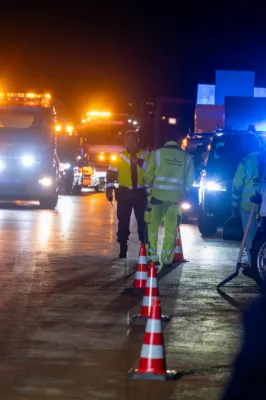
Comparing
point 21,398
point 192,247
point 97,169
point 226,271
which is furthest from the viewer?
point 97,169

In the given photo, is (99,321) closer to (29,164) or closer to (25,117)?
(29,164)

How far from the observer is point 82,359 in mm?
7594

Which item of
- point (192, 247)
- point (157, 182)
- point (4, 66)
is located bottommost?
point (192, 247)

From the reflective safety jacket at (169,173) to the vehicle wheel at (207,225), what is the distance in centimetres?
572

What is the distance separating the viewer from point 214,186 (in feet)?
63.0

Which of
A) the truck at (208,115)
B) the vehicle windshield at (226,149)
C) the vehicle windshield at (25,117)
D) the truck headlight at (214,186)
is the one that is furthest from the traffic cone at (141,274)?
the truck at (208,115)

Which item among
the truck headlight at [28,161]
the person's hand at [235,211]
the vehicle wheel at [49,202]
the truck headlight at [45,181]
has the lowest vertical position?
the vehicle wheel at [49,202]

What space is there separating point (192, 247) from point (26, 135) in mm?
10589

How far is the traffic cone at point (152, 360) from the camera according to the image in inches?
272

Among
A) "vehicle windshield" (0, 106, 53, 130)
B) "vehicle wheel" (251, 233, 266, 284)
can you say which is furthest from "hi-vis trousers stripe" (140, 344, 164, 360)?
"vehicle windshield" (0, 106, 53, 130)

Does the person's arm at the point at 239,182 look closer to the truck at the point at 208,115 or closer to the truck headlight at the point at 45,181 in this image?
the truck headlight at the point at 45,181

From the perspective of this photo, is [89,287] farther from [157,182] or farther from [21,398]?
[21,398]

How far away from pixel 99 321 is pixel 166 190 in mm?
4408

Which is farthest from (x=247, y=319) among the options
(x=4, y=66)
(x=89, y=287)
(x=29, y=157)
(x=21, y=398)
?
(x=4, y=66)
